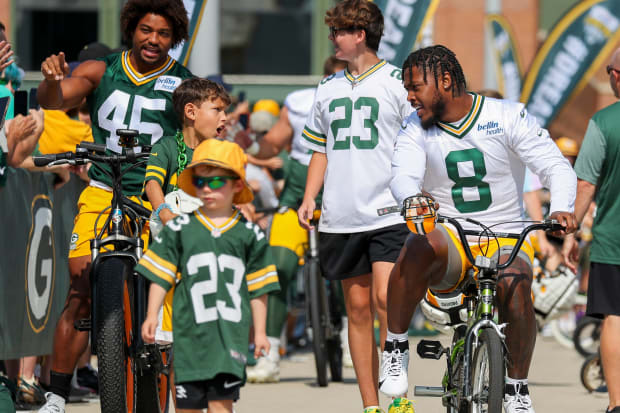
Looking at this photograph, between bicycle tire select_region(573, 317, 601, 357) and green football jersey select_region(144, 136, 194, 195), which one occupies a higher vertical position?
green football jersey select_region(144, 136, 194, 195)

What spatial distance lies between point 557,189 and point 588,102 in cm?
2574

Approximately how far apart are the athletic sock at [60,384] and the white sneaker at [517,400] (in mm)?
2384

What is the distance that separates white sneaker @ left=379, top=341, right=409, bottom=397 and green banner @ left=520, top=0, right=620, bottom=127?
10.1m

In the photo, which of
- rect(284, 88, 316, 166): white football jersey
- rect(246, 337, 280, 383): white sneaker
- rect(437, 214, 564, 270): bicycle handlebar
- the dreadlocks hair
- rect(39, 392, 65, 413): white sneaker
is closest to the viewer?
rect(437, 214, 564, 270): bicycle handlebar

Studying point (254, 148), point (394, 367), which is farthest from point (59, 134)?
point (394, 367)

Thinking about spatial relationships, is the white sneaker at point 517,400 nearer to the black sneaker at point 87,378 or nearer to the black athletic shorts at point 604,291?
the black athletic shorts at point 604,291

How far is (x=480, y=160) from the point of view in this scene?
6.70 metres

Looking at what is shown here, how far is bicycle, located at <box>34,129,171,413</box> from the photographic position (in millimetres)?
6566

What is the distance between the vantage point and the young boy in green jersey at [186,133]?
676 centimetres

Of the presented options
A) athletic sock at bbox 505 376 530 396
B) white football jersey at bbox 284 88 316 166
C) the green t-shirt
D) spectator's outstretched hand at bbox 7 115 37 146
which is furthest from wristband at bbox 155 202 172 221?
white football jersey at bbox 284 88 316 166

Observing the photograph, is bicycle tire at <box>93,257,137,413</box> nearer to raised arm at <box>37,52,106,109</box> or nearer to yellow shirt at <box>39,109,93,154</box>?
raised arm at <box>37,52,106,109</box>

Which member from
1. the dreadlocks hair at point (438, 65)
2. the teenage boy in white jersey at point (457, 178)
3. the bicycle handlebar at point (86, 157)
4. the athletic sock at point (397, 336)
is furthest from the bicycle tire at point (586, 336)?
the bicycle handlebar at point (86, 157)

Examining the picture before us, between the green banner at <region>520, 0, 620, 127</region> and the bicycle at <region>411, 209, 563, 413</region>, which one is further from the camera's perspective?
the green banner at <region>520, 0, 620, 127</region>

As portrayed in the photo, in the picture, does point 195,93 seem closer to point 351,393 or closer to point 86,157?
point 86,157
